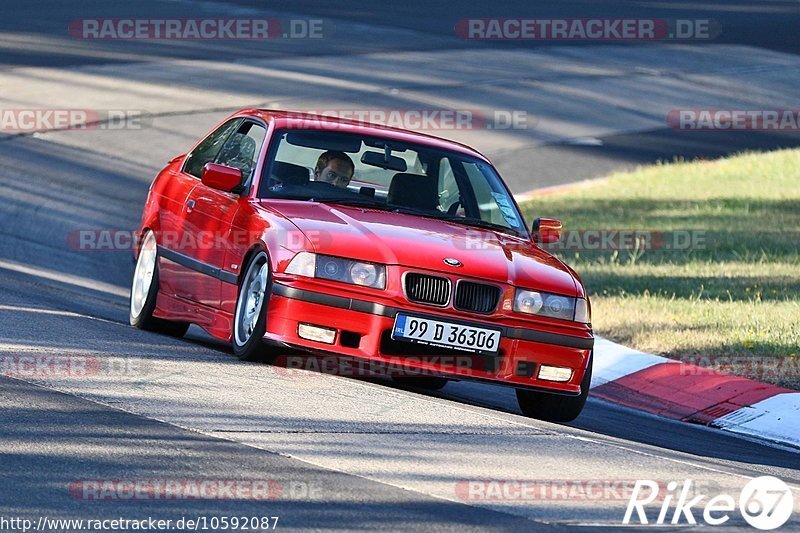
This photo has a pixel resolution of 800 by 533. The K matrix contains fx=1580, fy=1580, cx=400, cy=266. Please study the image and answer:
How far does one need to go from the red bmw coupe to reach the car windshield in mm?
12

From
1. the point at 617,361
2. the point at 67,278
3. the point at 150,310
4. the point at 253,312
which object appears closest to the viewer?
the point at 253,312

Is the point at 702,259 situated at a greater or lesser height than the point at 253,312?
lesser

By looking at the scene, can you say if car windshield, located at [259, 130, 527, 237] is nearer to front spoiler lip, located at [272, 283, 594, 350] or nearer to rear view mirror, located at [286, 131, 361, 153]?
rear view mirror, located at [286, 131, 361, 153]

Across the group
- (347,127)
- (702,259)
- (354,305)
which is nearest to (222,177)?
(347,127)

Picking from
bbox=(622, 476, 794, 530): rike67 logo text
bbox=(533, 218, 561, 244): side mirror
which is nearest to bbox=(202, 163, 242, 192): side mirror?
bbox=(533, 218, 561, 244): side mirror

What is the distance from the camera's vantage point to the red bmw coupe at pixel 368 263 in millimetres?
8523

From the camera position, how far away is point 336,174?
980cm

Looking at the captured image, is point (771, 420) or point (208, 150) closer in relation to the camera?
point (771, 420)

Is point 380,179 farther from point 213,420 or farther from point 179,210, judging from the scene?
point 213,420

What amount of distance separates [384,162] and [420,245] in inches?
49.5

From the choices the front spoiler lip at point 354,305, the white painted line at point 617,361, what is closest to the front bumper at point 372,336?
the front spoiler lip at point 354,305

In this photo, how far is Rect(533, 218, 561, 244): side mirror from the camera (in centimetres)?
1003

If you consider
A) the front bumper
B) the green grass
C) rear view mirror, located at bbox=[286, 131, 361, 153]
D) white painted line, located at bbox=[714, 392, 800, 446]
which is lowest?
the green grass

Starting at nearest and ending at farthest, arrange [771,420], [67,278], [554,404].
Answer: [554,404]
[771,420]
[67,278]
